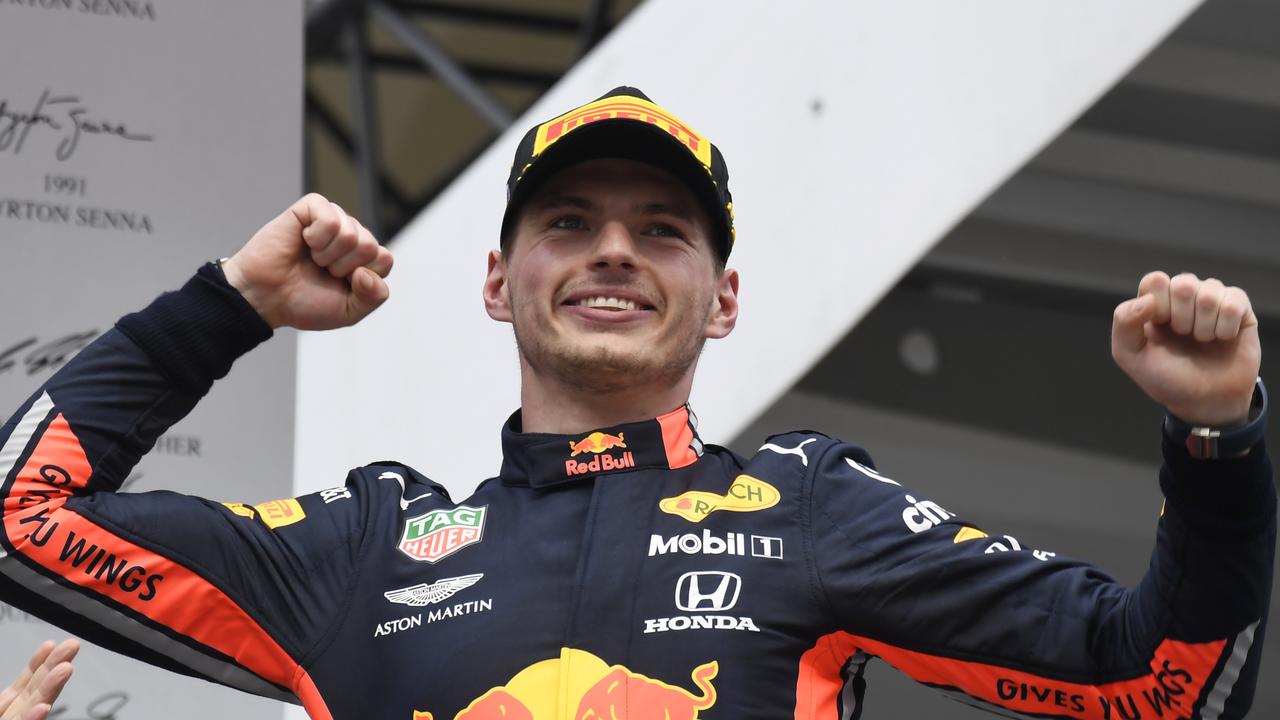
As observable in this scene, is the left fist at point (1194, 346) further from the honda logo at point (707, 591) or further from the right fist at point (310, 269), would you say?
the right fist at point (310, 269)

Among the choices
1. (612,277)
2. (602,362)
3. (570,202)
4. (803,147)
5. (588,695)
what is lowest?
(588,695)

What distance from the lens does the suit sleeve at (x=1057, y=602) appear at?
5.80 feet

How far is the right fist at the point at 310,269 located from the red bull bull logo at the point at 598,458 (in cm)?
30

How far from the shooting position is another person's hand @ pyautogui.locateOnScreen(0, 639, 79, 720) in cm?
215

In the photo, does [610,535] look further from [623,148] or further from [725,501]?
[623,148]

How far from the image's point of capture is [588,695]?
1892 mm

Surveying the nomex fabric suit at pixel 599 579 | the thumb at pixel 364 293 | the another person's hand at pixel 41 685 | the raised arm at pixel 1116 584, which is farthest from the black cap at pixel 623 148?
the another person's hand at pixel 41 685

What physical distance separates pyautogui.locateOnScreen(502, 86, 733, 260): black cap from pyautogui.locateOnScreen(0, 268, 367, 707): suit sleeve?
41 cm

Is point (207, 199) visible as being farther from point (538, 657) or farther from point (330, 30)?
point (330, 30)

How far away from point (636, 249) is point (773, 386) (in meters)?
1.36

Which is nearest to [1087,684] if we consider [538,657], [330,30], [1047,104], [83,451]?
[538,657]

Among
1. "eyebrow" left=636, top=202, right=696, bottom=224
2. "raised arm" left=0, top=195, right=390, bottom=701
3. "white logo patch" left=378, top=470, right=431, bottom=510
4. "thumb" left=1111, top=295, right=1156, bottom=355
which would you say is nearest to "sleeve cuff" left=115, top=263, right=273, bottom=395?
"raised arm" left=0, top=195, right=390, bottom=701

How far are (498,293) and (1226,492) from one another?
40.2 inches

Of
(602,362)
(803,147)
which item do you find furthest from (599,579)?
(803,147)
